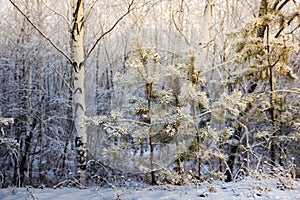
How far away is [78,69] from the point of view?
17.3 ft

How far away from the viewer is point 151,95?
4.18 m

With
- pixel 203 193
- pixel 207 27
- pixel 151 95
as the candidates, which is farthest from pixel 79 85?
pixel 203 193

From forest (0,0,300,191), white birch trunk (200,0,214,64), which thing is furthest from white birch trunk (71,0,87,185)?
white birch trunk (200,0,214,64)

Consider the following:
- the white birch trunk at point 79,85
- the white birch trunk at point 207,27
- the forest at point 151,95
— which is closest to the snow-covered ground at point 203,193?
the forest at point 151,95

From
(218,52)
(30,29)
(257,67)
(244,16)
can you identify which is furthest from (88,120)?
(244,16)

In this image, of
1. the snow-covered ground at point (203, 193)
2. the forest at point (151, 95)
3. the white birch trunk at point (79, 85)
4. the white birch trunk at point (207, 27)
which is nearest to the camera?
the snow-covered ground at point (203, 193)

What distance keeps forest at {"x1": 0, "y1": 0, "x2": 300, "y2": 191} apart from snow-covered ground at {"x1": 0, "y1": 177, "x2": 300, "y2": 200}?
0.41ft

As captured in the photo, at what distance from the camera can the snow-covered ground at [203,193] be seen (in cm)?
304

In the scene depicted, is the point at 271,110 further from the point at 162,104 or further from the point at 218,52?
the point at 218,52

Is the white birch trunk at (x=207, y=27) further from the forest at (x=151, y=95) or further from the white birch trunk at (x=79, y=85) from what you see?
the white birch trunk at (x=79, y=85)

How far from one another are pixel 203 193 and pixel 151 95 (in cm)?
153

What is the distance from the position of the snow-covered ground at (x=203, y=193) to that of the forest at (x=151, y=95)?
124 millimetres

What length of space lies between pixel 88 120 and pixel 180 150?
1.25m

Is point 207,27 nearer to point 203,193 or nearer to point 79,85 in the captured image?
point 79,85
